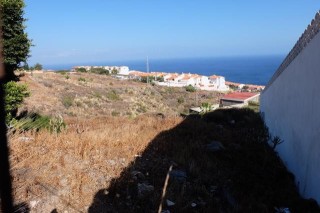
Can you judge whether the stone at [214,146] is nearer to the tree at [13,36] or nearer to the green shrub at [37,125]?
the green shrub at [37,125]

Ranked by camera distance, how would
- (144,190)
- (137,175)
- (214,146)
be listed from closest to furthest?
1. (144,190)
2. (137,175)
3. (214,146)

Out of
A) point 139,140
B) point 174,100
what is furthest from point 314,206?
point 174,100

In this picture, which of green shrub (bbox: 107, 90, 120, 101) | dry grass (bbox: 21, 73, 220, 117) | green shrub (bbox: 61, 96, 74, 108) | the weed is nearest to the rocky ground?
dry grass (bbox: 21, 73, 220, 117)

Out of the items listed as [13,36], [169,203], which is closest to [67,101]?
[13,36]

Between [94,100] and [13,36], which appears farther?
[94,100]

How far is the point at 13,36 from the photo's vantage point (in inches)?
353

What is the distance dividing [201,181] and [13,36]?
6.45 metres

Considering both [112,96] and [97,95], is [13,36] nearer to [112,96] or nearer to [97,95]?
[97,95]

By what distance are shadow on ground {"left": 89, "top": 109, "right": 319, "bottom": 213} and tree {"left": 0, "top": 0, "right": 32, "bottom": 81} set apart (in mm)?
4420

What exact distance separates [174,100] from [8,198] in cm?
3556

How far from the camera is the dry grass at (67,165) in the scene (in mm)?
4674

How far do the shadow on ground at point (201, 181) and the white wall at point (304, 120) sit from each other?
0.32 meters

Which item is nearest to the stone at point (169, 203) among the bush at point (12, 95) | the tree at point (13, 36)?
the bush at point (12, 95)

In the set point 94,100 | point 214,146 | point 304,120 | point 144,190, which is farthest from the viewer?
point 94,100
